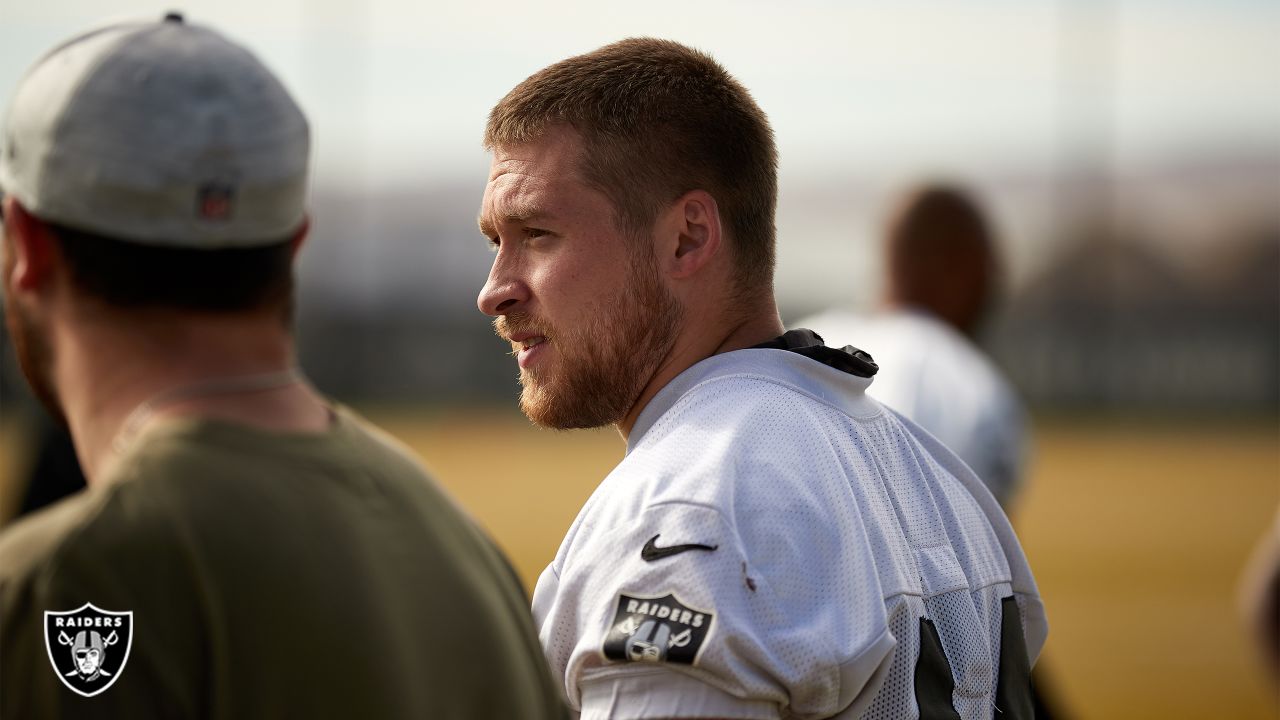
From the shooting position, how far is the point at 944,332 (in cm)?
550

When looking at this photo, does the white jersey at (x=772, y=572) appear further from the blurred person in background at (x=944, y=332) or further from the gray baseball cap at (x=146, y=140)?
the blurred person in background at (x=944, y=332)

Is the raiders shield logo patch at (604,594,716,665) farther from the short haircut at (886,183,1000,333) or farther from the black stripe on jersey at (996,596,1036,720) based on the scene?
the short haircut at (886,183,1000,333)

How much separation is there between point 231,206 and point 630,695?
31.1 inches

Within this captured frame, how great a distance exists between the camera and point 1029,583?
2572 millimetres

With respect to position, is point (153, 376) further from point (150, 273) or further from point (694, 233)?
point (694, 233)

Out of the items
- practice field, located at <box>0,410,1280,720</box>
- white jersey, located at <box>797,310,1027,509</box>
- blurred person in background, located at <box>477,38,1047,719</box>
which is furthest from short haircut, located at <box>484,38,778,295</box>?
practice field, located at <box>0,410,1280,720</box>

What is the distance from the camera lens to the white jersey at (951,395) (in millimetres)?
5086

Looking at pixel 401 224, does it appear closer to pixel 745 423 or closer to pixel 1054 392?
pixel 1054 392

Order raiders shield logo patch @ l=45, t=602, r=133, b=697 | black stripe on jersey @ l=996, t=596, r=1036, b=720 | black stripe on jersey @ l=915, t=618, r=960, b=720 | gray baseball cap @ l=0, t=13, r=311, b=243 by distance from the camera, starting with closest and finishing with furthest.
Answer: raiders shield logo patch @ l=45, t=602, r=133, b=697 → gray baseball cap @ l=0, t=13, r=311, b=243 → black stripe on jersey @ l=915, t=618, r=960, b=720 → black stripe on jersey @ l=996, t=596, r=1036, b=720

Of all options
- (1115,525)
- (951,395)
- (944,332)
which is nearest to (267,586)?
(951,395)

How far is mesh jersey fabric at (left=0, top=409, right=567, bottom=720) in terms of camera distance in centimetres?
148

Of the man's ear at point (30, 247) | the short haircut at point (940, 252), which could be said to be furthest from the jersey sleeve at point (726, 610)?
the short haircut at point (940, 252)

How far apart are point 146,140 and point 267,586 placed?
19.8 inches

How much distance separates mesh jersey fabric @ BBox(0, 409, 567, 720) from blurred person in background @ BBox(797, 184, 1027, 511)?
3.29m
